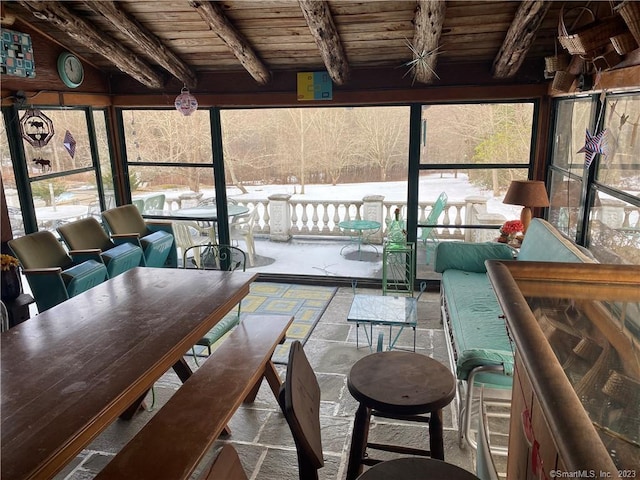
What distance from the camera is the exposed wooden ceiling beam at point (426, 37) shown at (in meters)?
3.36

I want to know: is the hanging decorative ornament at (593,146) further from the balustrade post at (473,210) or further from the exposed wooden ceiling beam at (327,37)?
the exposed wooden ceiling beam at (327,37)

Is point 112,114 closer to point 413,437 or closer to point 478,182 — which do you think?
point 478,182

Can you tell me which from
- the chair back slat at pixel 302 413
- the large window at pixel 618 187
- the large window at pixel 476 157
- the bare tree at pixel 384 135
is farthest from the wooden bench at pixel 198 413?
the bare tree at pixel 384 135

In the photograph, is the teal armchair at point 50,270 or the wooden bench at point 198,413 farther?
the teal armchair at point 50,270

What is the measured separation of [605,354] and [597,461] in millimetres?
519

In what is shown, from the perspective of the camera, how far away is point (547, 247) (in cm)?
326

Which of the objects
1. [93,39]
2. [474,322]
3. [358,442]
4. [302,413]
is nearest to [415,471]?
[302,413]

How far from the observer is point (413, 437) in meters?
Answer: 2.80

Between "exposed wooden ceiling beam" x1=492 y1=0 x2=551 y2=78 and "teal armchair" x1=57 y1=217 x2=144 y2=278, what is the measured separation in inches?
152

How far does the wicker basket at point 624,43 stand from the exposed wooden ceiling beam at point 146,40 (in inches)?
136

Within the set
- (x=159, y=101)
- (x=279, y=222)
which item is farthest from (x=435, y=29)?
(x=279, y=222)

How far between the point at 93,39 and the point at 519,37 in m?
3.56

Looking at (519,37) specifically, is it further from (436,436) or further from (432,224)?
(436,436)

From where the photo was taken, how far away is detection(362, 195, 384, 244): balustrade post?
7145 millimetres
